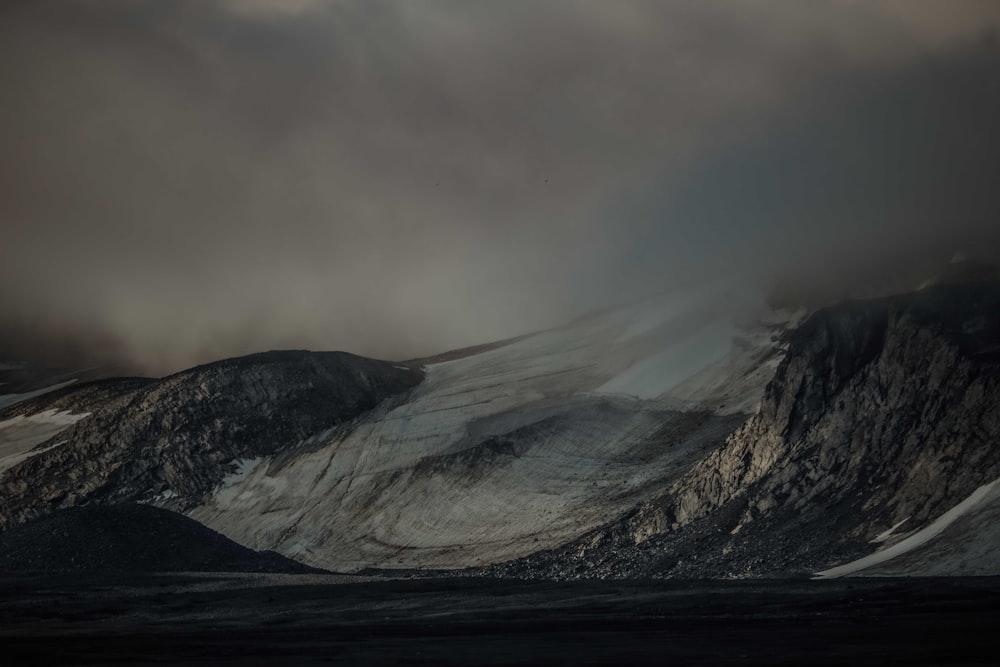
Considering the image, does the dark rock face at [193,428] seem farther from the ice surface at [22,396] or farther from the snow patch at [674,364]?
the ice surface at [22,396]

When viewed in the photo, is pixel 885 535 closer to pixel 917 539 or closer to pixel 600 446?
pixel 917 539

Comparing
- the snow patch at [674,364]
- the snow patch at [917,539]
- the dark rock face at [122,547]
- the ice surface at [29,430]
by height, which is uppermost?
the ice surface at [29,430]

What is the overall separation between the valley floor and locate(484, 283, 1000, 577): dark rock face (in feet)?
20.8

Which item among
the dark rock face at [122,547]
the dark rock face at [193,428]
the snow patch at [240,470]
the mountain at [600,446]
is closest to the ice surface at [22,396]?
the mountain at [600,446]

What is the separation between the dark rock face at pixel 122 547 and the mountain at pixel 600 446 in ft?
19.2

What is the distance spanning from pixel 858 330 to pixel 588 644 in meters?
49.6

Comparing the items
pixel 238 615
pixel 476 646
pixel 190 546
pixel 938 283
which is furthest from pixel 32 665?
pixel 938 283

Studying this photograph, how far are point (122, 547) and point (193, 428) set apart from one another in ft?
102

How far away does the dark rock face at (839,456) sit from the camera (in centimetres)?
6350

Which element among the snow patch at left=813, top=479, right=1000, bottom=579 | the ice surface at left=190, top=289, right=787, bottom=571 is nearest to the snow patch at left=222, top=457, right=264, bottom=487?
the ice surface at left=190, top=289, right=787, bottom=571

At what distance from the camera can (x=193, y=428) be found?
377 feet

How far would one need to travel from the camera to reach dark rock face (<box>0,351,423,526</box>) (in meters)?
112

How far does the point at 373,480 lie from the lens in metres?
99.9

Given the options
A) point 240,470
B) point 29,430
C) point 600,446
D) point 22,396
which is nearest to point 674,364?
point 600,446
